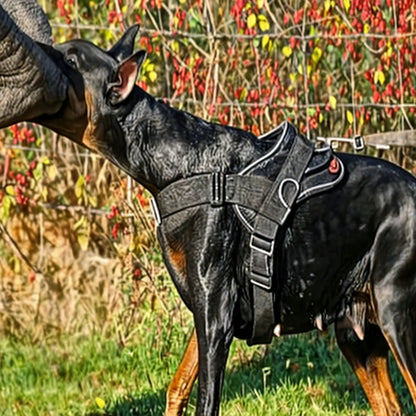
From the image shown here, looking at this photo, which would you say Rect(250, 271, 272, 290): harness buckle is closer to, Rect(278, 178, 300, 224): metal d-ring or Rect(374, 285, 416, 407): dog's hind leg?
Rect(278, 178, 300, 224): metal d-ring

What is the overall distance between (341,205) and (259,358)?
2.65 m

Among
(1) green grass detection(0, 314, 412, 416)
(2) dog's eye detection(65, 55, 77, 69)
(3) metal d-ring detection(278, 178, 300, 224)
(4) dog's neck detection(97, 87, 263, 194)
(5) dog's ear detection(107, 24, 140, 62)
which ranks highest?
(5) dog's ear detection(107, 24, 140, 62)

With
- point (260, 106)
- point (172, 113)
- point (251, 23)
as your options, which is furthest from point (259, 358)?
point (172, 113)

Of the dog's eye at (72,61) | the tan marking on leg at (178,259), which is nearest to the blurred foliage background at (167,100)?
the tan marking on leg at (178,259)

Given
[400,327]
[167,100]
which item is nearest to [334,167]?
[400,327]

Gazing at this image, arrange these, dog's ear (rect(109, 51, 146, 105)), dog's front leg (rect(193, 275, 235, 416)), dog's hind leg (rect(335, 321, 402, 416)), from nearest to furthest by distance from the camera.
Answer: dog's ear (rect(109, 51, 146, 105)) < dog's front leg (rect(193, 275, 235, 416)) < dog's hind leg (rect(335, 321, 402, 416))

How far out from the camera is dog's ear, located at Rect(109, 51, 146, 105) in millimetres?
5047

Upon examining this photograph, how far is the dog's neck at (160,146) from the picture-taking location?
5184 mm

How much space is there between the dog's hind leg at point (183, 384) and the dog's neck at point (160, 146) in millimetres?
938

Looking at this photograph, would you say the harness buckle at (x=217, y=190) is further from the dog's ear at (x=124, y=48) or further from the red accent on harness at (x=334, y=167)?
Result: the dog's ear at (x=124, y=48)

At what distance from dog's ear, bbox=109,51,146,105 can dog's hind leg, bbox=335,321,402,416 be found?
1717 mm

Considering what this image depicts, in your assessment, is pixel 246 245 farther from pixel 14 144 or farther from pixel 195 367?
pixel 14 144

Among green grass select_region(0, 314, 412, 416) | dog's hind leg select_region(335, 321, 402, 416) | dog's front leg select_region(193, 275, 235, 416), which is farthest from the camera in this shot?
green grass select_region(0, 314, 412, 416)

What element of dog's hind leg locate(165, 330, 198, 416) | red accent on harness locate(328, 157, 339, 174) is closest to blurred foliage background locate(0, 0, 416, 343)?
red accent on harness locate(328, 157, 339, 174)
